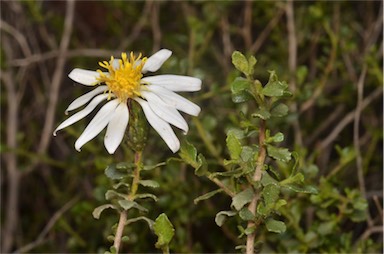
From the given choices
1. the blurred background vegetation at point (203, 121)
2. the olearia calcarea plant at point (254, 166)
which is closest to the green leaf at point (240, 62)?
the olearia calcarea plant at point (254, 166)

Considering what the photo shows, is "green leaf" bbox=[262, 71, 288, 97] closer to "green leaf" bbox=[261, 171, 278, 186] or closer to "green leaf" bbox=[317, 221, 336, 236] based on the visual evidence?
"green leaf" bbox=[261, 171, 278, 186]

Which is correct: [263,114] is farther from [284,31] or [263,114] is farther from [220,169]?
[284,31]

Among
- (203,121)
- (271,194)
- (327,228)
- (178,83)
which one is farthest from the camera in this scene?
(203,121)

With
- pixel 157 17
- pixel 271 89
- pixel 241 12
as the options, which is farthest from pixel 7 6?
pixel 271 89

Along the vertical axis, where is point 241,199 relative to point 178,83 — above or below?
below

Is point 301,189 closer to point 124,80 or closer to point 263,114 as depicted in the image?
point 263,114

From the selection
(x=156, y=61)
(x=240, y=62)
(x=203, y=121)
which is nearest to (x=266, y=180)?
(x=240, y=62)

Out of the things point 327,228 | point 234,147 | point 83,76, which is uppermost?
point 83,76
